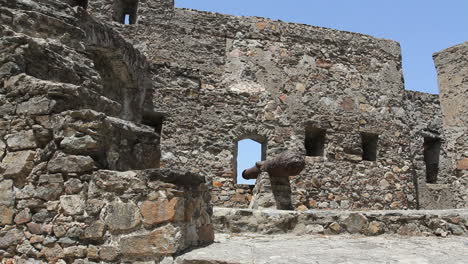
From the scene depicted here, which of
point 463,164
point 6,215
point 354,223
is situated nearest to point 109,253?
point 6,215

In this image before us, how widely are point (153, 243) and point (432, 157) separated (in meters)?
10.0

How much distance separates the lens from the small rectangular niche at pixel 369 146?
1005 centimetres

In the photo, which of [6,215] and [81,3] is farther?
[81,3]

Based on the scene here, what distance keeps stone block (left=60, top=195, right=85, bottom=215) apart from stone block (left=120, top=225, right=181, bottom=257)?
423 millimetres

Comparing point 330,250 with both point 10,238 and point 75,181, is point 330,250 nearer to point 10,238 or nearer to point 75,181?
point 75,181

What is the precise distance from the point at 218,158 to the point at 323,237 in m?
4.47

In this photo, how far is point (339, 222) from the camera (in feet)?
15.7

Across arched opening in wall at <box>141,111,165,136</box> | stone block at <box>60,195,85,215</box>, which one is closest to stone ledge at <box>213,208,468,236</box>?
stone block at <box>60,195,85,215</box>

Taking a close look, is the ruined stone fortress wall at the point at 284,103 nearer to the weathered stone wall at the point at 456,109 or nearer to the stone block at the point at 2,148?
the weathered stone wall at the point at 456,109

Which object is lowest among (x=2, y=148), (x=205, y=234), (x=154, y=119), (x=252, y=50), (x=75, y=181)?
(x=205, y=234)

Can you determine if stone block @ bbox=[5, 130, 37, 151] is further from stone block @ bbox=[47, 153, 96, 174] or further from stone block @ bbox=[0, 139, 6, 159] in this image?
stone block @ bbox=[47, 153, 96, 174]

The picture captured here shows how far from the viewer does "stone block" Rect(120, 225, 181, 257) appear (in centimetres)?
306

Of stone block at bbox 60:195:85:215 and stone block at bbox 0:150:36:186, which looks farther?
stone block at bbox 0:150:36:186

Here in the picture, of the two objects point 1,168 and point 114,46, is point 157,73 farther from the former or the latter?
point 1,168
